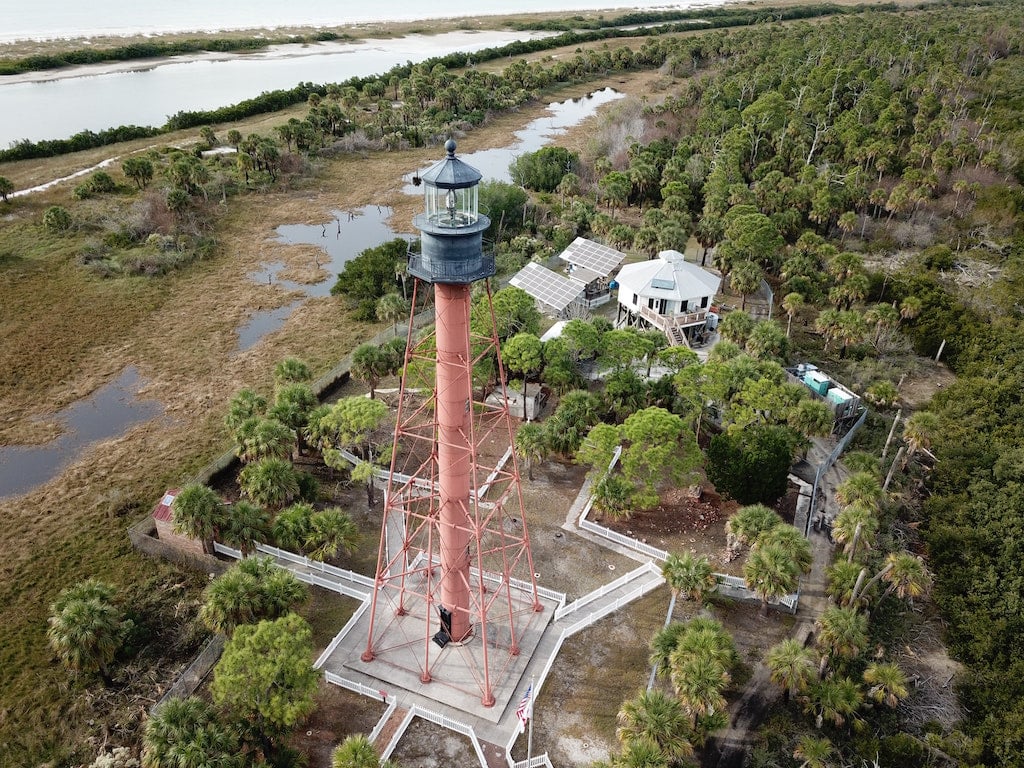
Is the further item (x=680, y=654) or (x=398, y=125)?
(x=398, y=125)

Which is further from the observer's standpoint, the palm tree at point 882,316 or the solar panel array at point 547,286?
the solar panel array at point 547,286

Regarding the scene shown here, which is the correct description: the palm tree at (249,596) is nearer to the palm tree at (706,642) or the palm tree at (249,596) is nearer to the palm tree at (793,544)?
the palm tree at (706,642)

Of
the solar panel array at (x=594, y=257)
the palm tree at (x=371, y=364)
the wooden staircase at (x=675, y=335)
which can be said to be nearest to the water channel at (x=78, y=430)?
the palm tree at (x=371, y=364)

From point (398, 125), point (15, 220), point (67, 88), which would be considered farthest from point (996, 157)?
point (67, 88)

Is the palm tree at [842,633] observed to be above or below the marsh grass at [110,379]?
above

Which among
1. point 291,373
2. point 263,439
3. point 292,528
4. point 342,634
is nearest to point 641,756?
point 342,634

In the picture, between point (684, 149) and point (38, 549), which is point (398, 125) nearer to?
point (684, 149)

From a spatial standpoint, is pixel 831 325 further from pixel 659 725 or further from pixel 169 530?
pixel 169 530
